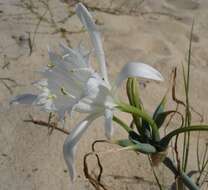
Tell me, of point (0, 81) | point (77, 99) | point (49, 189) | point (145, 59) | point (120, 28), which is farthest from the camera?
point (120, 28)

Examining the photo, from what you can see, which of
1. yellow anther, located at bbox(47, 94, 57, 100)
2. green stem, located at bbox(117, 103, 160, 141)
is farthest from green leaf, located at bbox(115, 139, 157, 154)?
yellow anther, located at bbox(47, 94, 57, 100)

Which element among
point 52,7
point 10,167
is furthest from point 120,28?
point 10,167

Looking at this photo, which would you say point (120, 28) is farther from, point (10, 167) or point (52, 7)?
point (10, 167)

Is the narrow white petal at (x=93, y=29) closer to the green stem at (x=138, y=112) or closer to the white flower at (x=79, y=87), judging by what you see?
the white flower at (x=79, y=87)

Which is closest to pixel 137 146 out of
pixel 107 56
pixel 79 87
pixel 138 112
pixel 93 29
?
pixel 138 112

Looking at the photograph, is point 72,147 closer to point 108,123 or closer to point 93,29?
point 108,123

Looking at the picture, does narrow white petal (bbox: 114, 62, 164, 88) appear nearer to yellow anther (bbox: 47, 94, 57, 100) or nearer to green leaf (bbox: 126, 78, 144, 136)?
green leaf (bbox: 126, 78, 144, 136)

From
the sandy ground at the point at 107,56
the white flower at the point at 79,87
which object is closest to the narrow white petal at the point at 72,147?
the white flower at the point at 79,87
